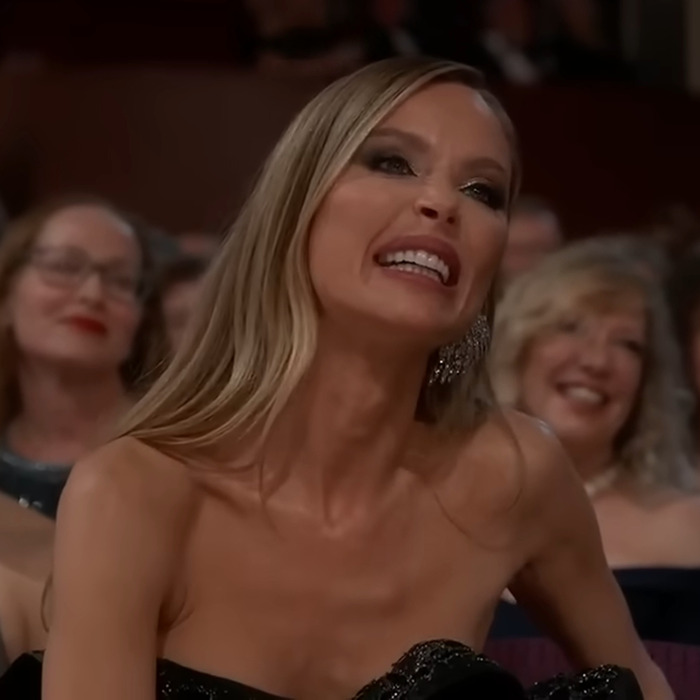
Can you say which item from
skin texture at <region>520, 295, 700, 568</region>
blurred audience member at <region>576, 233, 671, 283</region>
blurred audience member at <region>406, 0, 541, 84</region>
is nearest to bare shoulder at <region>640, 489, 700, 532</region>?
skin texture at <region>520, 295, 700, 568</region>

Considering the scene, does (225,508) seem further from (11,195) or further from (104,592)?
(11,195)

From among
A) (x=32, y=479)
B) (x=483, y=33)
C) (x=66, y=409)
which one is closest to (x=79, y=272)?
(x=66, y=409)

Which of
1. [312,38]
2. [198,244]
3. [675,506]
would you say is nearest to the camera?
[675,506]

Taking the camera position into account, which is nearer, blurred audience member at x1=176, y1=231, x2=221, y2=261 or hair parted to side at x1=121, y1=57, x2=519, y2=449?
hair parted to side at x1=121, y1=57, x2=519, y2=449

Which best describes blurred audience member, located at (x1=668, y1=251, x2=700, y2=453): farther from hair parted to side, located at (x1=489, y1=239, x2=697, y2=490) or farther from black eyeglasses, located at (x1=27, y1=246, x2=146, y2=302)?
black eyeglasses, located at (x1=27, y1=246, x2=146, y2=302)

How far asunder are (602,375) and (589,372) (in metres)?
0.02

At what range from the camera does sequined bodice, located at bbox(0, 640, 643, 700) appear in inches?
32.6

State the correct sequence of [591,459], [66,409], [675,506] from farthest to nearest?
[66,409] < [591,459] < [675,506]

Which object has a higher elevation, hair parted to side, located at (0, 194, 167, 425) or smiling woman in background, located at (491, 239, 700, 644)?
hair parted to side, located at (0, 194, 167, 425)

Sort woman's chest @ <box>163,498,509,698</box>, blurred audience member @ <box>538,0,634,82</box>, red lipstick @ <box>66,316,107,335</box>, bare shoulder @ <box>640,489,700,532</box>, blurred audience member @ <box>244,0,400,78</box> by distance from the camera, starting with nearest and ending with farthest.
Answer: woman's chest @ <box>163,498,509,698</box>, bare shoulder @ <box>640,489,700,532</box>, red lipstick @ <box>66,316,107,335</box>, blurred audience member @ <box>244,0,400,78</box>, blurred audience member @ <box>538,0,634,82</box>

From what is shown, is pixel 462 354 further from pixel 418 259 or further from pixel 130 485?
pixel 130 485

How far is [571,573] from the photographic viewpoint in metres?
1.06

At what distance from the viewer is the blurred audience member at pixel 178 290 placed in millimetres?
1911

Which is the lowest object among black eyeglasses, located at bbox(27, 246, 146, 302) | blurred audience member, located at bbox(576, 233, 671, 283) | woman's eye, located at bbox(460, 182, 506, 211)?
woman's eye, located at bbox(460, 182, 506, 211)
